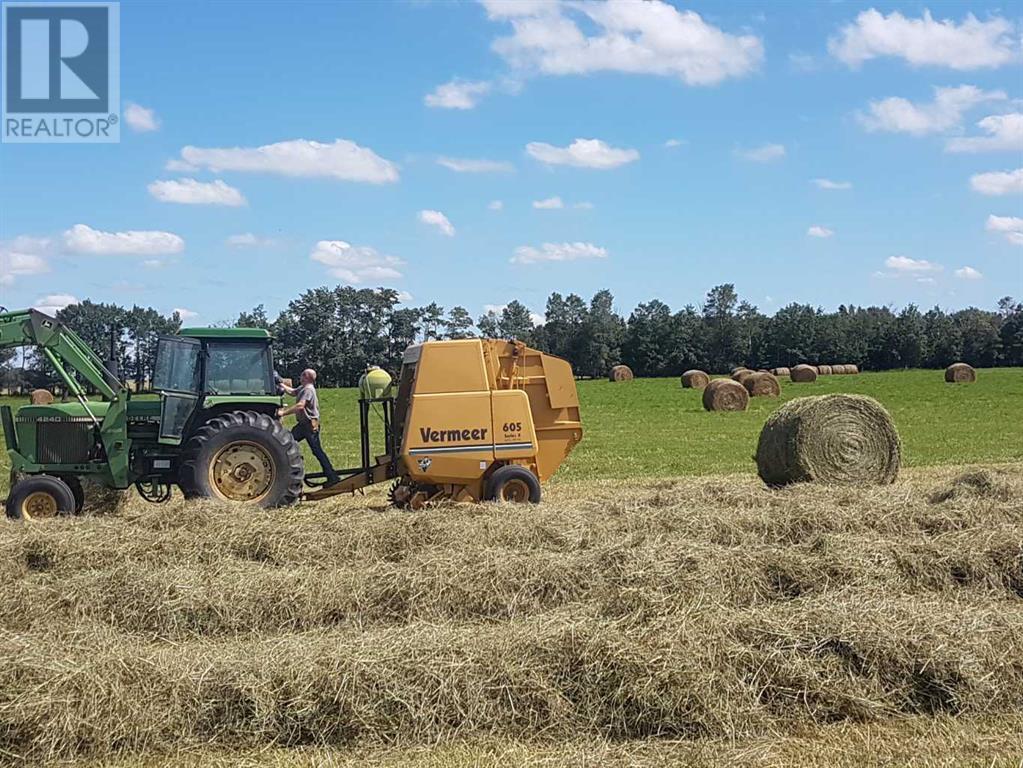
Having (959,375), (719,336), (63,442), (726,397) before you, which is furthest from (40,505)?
(719,336)

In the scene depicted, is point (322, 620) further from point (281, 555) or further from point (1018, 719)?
point (1018, 719)

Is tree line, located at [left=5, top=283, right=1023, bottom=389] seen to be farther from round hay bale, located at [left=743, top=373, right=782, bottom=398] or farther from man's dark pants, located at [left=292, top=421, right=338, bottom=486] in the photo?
man's dark pants, located at [left=292, top=421, right=338, bottom=486]

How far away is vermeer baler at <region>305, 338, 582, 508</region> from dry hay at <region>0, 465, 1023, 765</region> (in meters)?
1.47

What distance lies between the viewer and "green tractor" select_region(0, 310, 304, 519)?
9.48 meters

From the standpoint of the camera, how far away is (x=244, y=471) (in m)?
9.54

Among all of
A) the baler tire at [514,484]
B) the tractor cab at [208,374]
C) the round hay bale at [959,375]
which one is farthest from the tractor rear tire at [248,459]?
the round hay bale at [959,375]

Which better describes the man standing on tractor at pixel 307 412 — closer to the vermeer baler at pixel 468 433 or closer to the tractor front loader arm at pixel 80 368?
the vermeer baler at pixel 468 433

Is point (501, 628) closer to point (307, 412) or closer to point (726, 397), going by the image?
point (307, 412)

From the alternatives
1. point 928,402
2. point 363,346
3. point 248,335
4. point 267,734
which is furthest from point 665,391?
point 267,734

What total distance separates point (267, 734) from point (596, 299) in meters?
105

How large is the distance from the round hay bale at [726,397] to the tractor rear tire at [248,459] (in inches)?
734

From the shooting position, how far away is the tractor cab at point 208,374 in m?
9.70

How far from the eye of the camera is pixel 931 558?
625cm

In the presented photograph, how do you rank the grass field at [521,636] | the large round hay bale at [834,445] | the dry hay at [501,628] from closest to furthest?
1. the grass field at [521,636]
2. the dry hay at [501,628]
3. the large round hay bale at [834,445]
